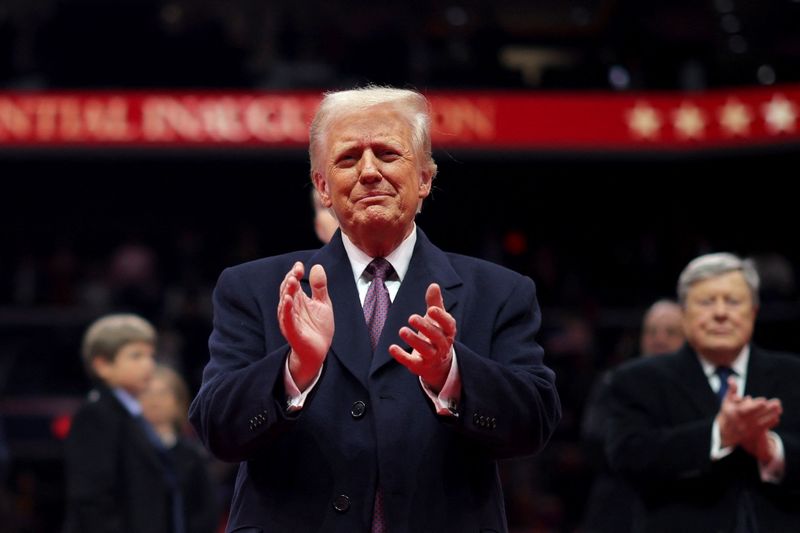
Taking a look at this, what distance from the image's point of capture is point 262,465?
8.00ft

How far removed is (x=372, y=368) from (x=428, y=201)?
10086 millimetres

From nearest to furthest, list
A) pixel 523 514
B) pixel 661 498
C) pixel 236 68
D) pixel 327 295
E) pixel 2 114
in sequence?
pixel 327 295, pixel 661 498, pixel 523 514, pixel 2 114, pixel 236 68

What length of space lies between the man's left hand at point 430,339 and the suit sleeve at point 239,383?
0.23 metres

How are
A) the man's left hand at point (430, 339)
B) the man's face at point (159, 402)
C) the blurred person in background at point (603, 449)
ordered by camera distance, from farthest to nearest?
1. the man's face at point (159, 402)
2. the blurred person in background at point (603, 449)
3. the man's left hand at point (430, 339)

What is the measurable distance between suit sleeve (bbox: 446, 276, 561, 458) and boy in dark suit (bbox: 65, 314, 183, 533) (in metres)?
2.86

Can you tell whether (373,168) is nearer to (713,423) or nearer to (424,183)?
(424,183)

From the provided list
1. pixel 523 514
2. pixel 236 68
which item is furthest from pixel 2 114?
pixel 523 514

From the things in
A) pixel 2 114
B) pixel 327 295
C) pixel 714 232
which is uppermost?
pixel 2 114

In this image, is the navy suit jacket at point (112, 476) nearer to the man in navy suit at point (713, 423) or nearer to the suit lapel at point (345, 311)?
the man in navy suit at point (713, 423)

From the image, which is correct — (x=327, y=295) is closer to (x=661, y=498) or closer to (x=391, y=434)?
(x=391, y=434)

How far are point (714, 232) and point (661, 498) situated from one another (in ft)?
33.7

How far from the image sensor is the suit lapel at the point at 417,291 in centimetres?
244

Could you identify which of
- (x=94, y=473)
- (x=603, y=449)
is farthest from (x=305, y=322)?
(x=603, y=449)

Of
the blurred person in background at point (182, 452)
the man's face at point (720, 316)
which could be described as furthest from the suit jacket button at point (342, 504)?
the blurred person in background at point (182, 452)
